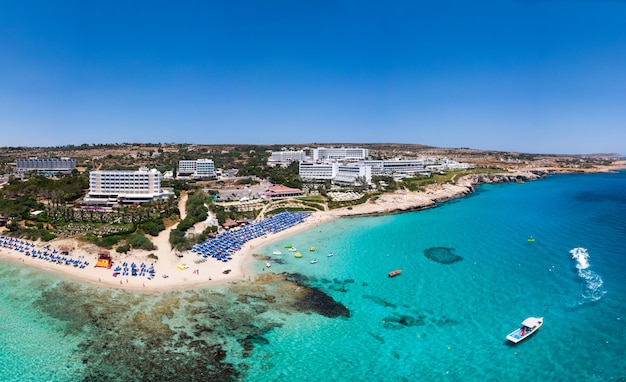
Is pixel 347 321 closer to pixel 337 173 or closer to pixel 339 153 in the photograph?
pixel 337 173

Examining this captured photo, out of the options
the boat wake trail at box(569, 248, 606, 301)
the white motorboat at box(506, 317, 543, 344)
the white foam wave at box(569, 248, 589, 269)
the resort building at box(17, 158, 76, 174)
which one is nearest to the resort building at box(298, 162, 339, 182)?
the white foam wave at box(569, 248, 589, 269)

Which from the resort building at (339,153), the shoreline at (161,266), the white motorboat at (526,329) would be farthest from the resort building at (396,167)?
the white motorboat at (526,329)

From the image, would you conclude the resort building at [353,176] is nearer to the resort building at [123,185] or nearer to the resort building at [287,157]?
the resort building at [287,157]

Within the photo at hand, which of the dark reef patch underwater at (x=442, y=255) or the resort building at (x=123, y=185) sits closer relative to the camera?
the dark reef patch underwater at (x=442, y=255)

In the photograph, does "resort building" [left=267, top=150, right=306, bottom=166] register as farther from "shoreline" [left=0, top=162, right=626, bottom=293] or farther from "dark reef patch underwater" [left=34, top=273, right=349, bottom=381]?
"dark reef patch underwater" [left=34, top=273, right=349, bottom=381]

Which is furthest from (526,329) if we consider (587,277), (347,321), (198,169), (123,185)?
(198,169)

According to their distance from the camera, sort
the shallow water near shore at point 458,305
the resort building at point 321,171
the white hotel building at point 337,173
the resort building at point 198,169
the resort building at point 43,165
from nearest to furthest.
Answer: the shallow water near shore at point 458,305
the white hotel building at point 337,173
the resort building at point 198,169
the resort building at point 43,165
the resort building at point 321,171
